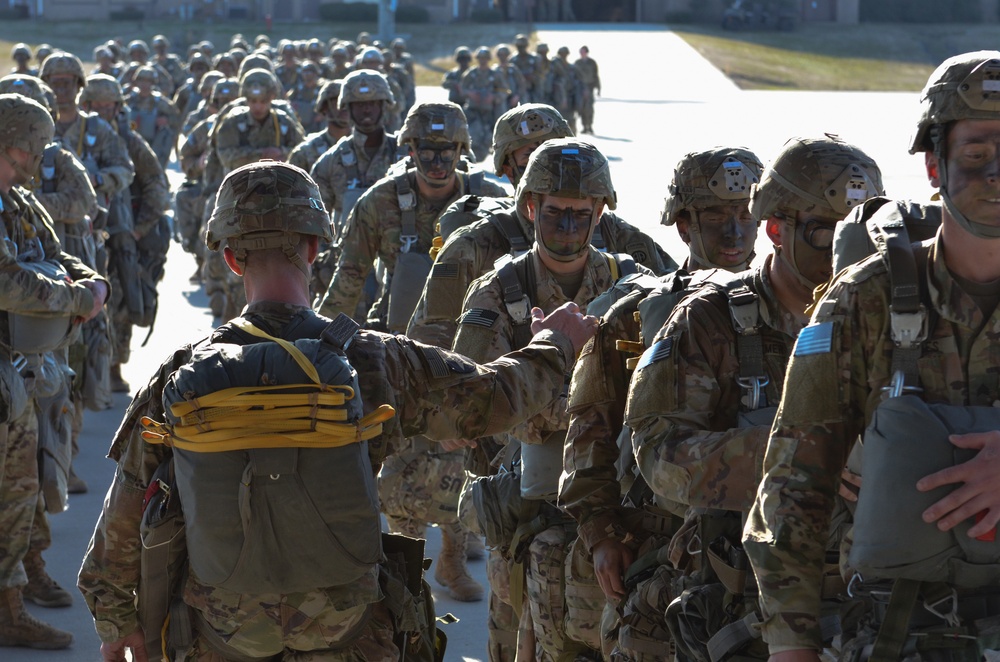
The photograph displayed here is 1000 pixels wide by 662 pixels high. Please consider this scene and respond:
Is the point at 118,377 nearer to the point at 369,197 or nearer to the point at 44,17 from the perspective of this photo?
the point at 369,197

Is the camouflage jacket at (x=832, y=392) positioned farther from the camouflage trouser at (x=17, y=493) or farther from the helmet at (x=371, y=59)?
the helmet at (x=371, y=59)

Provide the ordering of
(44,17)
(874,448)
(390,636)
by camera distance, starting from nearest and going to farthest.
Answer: (874,448) < (390,636) < (44,17)

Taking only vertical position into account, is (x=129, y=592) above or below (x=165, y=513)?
below

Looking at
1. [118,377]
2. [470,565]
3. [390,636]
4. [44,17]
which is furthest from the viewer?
[44,17]

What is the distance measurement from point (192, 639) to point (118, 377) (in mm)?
8419

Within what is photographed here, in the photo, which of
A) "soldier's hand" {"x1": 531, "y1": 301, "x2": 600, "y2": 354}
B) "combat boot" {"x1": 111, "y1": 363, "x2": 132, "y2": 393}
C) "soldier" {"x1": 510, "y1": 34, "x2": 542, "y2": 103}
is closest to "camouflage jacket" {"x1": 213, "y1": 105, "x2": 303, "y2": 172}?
"combat boot" {"x1": 111, "y1": 363, "x2": 132, "y2": 393}

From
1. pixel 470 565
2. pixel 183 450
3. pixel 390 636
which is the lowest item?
pixel 470 565

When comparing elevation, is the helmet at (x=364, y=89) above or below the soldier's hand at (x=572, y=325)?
above

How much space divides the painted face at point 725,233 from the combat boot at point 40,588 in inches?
156

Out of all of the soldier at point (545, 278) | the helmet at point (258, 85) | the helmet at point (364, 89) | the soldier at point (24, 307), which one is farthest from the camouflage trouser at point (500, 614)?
the helmet at point (258, 85)

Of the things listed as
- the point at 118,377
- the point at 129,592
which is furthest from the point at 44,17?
the point at 129,592

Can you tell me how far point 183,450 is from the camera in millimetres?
3549

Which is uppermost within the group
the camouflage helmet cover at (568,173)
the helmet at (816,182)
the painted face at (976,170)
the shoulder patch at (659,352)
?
the painted face at (976,170)

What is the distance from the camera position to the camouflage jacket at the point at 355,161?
32.8ft
